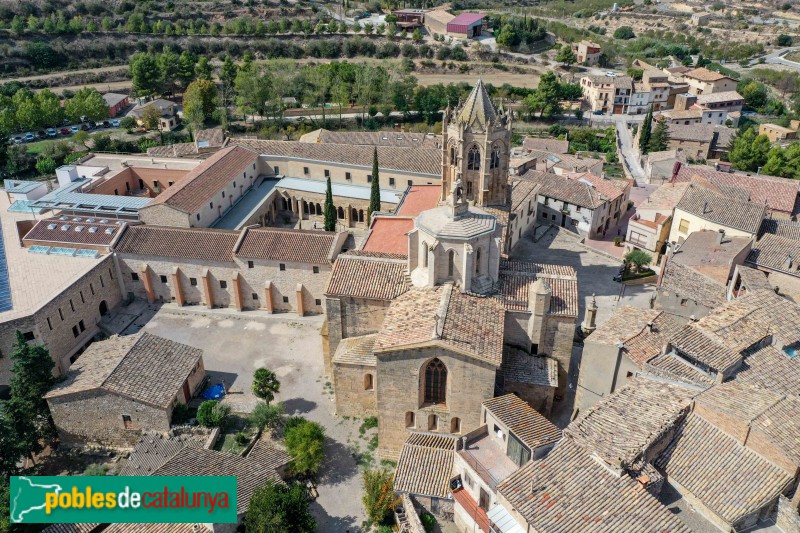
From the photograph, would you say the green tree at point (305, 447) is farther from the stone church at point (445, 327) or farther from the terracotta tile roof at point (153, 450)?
the terracotta tile roof at point (153, 450)

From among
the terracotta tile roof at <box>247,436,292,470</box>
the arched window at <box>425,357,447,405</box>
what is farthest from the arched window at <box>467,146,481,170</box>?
the terracotta tile roof at <box>247,436,292,470</box>

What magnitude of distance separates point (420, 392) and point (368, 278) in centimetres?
784

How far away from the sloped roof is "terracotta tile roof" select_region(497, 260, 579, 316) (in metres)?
10.5

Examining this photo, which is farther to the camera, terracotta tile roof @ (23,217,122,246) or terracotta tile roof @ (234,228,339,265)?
terracotta tile roof @ (23,217,122,246)

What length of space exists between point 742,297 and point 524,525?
73.7 ft

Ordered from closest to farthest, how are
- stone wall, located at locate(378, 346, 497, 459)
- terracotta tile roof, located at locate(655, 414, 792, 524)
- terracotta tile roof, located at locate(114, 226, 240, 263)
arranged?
terracotta tile roof, located at locate(655, 414, 792, 524), stone wall, located at locate(378, 346, 497, 459), terracotta tile roof, located at locate(114, 226, 240, 263)

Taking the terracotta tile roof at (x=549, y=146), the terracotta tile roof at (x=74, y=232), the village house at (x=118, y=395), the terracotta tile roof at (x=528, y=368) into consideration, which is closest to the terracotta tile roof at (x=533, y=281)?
the terracotta tile roof at (x=528, y=368)

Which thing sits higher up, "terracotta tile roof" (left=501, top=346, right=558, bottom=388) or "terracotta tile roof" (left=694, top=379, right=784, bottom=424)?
"terracotta tile roof" (left=694, top=379, right=784, bottom=424)

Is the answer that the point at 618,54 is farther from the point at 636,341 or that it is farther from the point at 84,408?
the point at 84,408

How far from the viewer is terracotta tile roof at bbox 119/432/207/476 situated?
3153cm

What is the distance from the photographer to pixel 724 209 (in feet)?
163

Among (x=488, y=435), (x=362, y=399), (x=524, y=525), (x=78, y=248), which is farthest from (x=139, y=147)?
(x=524, y=525)

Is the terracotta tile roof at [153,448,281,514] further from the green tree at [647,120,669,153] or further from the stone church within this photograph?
the green tree at [647,120,669,153]

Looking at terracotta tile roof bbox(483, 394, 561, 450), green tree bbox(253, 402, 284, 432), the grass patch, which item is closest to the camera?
terracotta tile roof bbox(483, 394, 561, 450)
